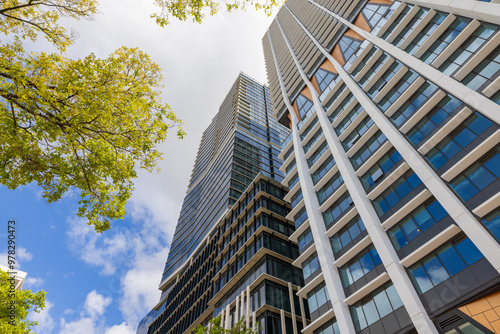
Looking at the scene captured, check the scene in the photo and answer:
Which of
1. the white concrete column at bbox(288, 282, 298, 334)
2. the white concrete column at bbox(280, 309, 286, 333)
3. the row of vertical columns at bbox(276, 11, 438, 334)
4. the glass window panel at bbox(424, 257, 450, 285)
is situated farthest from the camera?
the white concrete column at bbox(288, 282, 298, 334)

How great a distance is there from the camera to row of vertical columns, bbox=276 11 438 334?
56.1 ft

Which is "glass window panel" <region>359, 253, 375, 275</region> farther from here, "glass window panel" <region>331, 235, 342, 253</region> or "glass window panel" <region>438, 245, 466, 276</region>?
"glass window panel" <region>438, 245, 466, 276</region>

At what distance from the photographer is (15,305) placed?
17766 mm

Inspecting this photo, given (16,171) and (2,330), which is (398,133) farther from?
(2,330)

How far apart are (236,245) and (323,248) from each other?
56.8 ft

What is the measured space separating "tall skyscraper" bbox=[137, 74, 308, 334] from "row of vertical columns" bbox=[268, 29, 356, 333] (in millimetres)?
6486

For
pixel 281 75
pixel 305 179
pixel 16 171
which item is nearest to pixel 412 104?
pixel 305 179

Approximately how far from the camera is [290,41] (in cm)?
7844

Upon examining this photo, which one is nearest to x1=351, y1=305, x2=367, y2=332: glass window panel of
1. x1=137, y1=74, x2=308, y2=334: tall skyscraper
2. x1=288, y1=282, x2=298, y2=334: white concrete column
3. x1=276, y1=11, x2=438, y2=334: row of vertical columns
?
x1=276, y1=11, x2=438, y2=334: row of vertical columns

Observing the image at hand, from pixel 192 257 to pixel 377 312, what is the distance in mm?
45583

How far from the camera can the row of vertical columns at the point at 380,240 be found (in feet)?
56.1

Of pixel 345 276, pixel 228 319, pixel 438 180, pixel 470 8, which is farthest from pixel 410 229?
pixel 228 319

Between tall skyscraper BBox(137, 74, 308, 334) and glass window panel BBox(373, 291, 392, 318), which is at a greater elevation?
tall skyscraper BBox(137, 74, 308, 334)

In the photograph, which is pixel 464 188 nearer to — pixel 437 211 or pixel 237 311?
pixel 437 211
